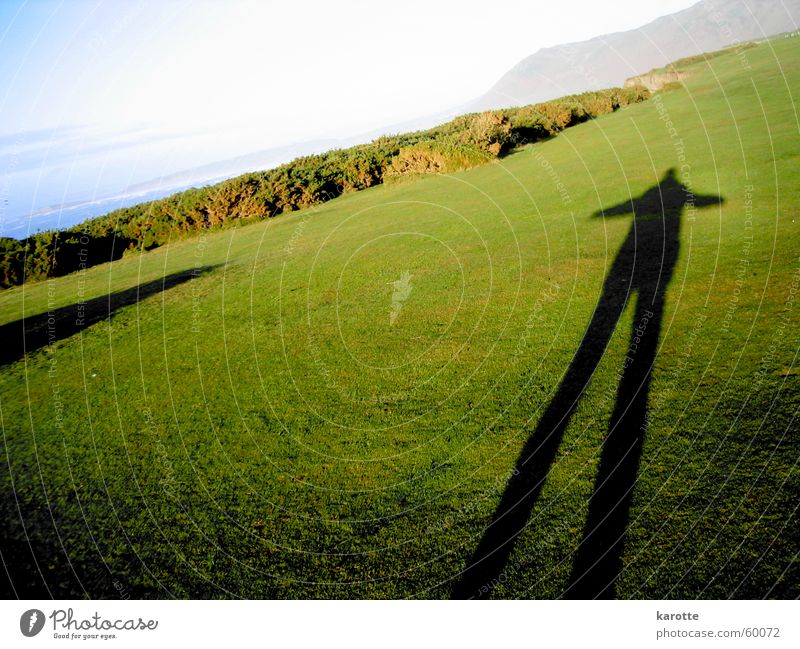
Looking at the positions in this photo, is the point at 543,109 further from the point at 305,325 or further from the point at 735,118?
the point at 305,325

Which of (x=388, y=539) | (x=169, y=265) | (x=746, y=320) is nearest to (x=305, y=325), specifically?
(x=388, y=539)

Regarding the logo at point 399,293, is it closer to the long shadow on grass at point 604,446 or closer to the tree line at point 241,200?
the long shadow on grass at point 604,446

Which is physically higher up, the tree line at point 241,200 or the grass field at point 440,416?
the tree line at point 241,200
